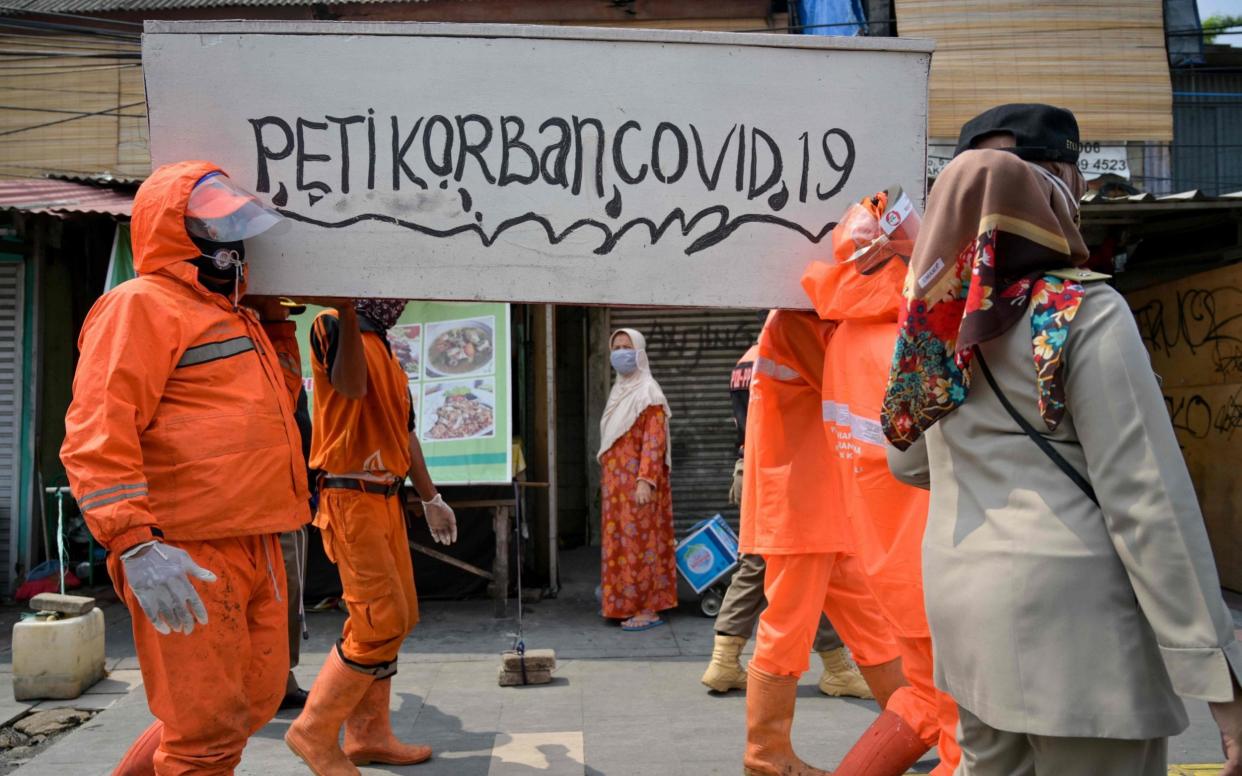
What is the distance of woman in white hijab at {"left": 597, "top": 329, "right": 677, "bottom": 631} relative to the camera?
276 inches

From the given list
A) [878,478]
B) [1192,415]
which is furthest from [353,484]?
[1192,415]

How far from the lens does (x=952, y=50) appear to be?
1023 cm

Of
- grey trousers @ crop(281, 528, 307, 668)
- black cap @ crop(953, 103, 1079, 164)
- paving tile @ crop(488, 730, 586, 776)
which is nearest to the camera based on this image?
black cap @ crop(953, 103, 1079, 164)

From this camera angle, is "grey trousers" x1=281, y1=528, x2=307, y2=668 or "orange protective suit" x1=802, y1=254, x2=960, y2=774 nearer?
"orange protective suit" x1=802, y1=254, x2=960, y2=774

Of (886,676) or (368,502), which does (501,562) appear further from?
(886,676)

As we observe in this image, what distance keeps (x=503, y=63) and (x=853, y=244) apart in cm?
122

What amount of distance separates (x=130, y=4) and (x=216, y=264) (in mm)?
9363

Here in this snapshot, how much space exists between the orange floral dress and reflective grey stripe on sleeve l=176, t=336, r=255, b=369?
13.9ft

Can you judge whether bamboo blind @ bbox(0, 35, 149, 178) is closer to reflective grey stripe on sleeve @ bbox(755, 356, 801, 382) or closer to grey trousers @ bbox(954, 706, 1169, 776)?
reflective grey stripe on sleeve @ bbox(755, 356, 801, 382)

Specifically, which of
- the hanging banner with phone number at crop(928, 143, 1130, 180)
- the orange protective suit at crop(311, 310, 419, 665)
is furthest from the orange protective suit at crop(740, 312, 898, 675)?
the hanging banner with phone number at crop(928, 143, 1130, 180)

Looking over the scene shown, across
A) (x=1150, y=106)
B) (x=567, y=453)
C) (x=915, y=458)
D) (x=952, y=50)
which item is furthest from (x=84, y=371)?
(x=1150, y=106)

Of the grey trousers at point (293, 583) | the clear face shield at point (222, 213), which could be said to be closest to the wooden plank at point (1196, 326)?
the grey trousers at point (293, 583)

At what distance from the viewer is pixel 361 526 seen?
12.9 feet

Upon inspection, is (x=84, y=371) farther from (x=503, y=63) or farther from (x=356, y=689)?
(x=356, y=689)
